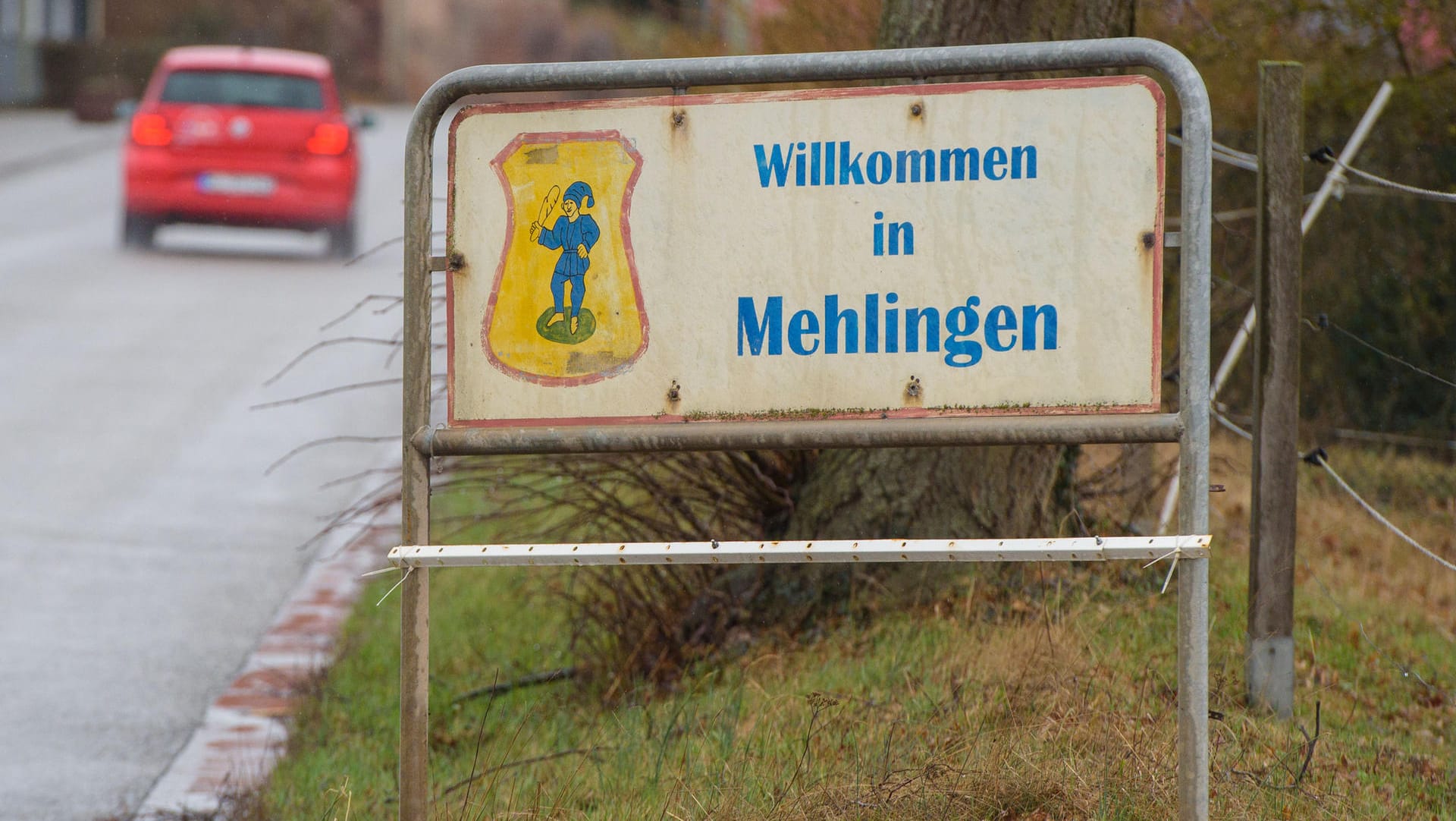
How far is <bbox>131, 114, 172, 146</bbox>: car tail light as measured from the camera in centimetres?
1564

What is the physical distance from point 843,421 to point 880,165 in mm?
479

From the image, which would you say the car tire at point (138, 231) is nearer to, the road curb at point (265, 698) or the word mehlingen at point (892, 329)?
the road curb at point (265, 698)

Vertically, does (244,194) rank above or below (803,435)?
above

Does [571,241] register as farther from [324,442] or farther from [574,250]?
[324,442]

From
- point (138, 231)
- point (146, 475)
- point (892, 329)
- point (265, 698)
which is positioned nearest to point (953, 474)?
point (892, 329)

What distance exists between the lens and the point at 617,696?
493 centimetres

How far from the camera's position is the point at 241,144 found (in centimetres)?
1570

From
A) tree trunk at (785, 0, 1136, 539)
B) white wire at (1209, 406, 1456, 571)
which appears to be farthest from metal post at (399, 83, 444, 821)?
tree trunk at (785, 0, 1136, 539)

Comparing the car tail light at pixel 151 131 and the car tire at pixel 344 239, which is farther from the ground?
the car tail light at pixel 151 131

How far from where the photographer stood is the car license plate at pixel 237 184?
15797 millimetres

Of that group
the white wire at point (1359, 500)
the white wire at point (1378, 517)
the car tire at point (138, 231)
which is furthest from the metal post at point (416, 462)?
the car tire at point (138, 231)

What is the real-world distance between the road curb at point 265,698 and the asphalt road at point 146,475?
96mm

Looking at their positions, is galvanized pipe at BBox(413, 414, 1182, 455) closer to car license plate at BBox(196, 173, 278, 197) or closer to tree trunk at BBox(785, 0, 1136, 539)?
tree trunk at BBox(785, 0, 1136, 539)

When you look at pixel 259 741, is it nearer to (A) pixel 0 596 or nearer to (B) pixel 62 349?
(A) pixel 0 596
